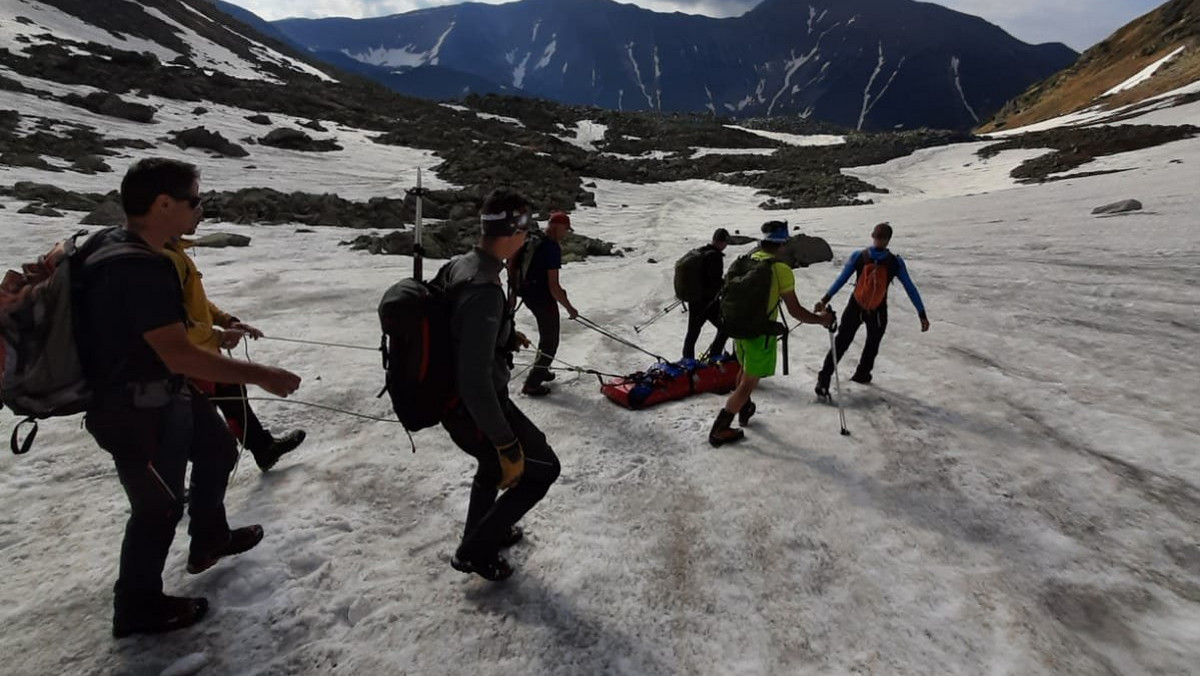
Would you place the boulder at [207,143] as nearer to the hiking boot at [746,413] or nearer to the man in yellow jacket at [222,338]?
the man in yellow jacket at [222,338]

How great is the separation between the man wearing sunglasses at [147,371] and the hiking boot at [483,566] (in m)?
1.57

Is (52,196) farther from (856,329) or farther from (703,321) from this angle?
(856,329)

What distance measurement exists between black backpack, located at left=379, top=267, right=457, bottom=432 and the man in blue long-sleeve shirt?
5.36 meters

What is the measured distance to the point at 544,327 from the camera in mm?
7887

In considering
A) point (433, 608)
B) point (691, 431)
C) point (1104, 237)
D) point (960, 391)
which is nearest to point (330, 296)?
point (691, 431)

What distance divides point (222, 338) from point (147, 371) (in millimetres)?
1320

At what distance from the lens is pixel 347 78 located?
9200 cm

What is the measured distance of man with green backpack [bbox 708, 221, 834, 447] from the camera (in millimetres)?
5934

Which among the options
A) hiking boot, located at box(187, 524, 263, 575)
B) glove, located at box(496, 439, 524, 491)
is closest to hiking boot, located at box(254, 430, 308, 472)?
hiking boot, located at box(187, 524, 263, 575)

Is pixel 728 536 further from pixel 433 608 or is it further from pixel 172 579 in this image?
pixel 172 579

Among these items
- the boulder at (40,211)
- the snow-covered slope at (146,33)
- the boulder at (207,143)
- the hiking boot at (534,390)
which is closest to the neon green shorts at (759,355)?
the hiking boot at (534,390)

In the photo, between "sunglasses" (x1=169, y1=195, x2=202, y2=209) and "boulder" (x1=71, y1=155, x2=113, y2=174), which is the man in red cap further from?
"boulder" (x1=71, y1=155, x2=113, y2=174)

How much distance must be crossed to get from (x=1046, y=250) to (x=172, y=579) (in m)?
17.9

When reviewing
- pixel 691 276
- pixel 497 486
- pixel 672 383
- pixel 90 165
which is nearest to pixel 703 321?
pixel 691 276
